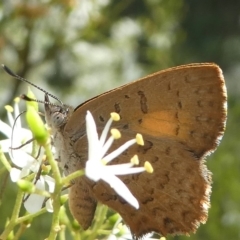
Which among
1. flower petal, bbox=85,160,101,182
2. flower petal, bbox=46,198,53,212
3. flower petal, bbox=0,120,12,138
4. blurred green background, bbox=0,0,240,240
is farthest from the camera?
blurred green background, bbox=0,0,240,240

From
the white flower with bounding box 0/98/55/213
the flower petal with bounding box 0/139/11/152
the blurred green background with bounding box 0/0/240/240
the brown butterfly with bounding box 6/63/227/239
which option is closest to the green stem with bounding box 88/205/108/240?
the brown butterfly with bounding box 6/63/227/239

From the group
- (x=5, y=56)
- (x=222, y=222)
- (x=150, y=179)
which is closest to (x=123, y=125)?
(x=150, y=179)

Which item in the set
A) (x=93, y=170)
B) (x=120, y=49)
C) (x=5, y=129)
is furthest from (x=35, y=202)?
(x=120, y=49)

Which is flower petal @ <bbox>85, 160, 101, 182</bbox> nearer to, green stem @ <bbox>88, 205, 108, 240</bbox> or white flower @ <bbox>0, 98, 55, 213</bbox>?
white flower @ <bbox>0, 98, 55, 213</bbox>

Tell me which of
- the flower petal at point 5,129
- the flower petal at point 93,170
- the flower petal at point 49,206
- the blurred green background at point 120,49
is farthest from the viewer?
the blurred green background at point 120,49

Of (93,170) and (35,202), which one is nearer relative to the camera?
(93,170)

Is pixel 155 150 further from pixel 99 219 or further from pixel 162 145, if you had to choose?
pixel 99 219

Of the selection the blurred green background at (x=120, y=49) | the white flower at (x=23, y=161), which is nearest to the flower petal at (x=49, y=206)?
the white flower at (x=23, y=161)

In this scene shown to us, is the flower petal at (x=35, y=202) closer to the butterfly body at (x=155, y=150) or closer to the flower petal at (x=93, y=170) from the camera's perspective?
the butterfly body at (x=155, y=150)

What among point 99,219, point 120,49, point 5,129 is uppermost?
point 5,129
